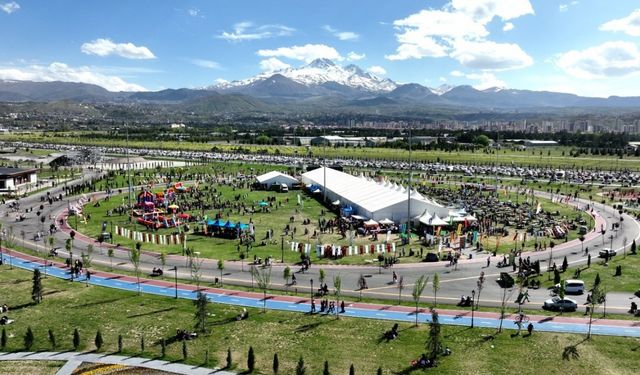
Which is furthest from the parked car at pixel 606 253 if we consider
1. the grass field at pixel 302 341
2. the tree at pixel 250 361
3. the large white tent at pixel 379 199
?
the tree at pixel 250 361

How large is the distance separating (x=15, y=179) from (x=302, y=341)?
93.3 meters

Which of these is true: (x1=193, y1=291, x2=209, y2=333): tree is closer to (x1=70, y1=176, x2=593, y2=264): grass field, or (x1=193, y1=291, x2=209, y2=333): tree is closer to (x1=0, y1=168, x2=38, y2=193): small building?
(x1=70, y1=176, x2=593, y2=264): grass field

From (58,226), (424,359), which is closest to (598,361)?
(424,359)

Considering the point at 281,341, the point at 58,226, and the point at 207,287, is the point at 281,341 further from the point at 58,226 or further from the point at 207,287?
the point at 58,226

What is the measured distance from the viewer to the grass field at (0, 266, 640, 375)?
1169 inches

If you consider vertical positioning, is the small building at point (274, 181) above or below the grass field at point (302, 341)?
above

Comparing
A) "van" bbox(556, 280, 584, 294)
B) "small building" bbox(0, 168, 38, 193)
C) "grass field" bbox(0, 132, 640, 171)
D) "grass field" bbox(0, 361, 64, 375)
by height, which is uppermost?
"grass field" bbox(0, 132, 640, 171)

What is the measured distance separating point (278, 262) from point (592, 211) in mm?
53414

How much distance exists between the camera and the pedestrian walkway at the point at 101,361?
28891mm

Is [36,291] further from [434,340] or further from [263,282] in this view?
[434,340]

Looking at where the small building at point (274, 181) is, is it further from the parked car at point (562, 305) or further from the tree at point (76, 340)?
the tree at point (76, 340)

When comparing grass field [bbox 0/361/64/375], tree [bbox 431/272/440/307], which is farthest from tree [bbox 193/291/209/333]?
tree [bbox 431/272/440/307]

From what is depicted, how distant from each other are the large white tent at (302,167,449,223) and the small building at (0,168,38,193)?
200 ft

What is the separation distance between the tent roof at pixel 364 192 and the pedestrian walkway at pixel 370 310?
1130 inches
